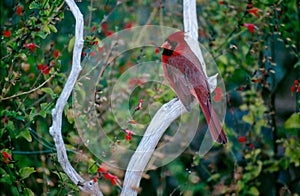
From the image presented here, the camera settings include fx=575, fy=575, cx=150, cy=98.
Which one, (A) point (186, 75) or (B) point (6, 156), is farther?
(A) point (186, 75)

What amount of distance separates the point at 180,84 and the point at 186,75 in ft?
0.22

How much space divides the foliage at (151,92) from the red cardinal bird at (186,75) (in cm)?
31

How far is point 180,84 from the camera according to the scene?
3.01m

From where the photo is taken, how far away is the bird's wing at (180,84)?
115 inches

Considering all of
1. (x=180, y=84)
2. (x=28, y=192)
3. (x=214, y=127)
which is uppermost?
(x=180, y=84)

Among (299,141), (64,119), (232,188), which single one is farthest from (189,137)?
(64,119)

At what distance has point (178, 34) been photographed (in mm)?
3020

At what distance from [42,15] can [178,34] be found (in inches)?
27.9

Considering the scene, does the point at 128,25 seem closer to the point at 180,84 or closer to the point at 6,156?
the point at 180,84

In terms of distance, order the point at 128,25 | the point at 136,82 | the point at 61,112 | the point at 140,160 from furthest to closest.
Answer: the point at 128,25, the point at 136,82, the point at 140,160, the point at 61,112

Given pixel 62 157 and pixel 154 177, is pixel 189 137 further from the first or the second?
pixel 62 157

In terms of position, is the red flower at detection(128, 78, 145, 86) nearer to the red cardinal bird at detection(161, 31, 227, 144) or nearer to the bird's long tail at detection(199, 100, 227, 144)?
the red cardinal bird at detection(161, 31, 227, 144)

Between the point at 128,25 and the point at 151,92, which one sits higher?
the point at 128,25

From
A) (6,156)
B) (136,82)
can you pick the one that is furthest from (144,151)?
(136,82)
